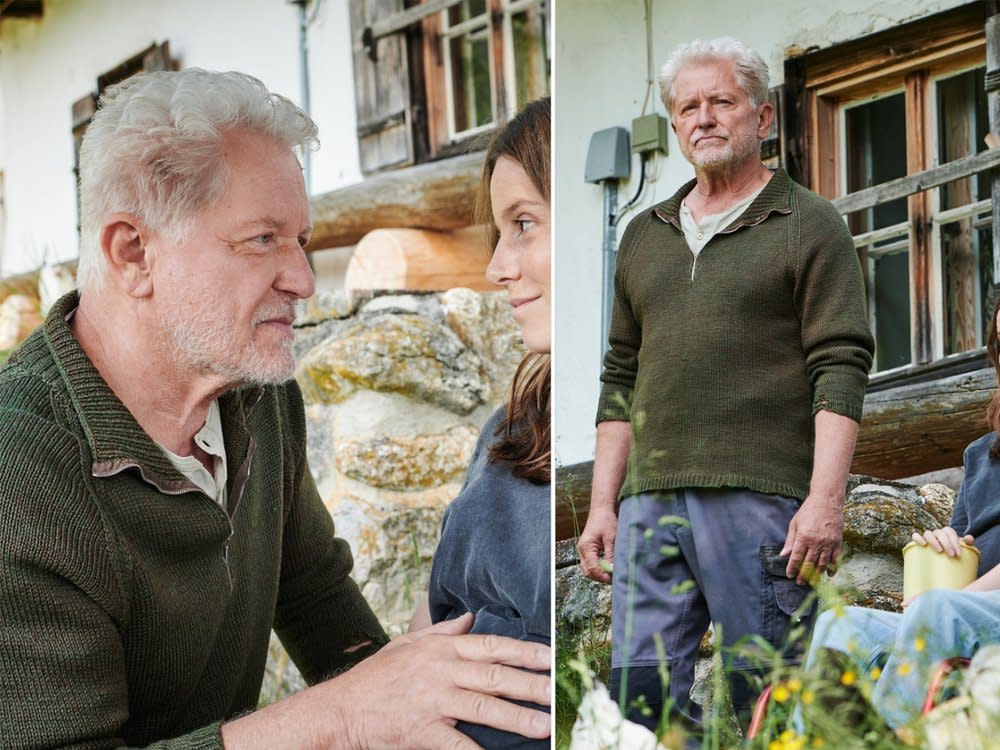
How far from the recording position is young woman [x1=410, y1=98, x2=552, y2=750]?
1.60m

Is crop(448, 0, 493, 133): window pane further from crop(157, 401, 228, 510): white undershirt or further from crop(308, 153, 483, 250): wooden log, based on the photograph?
crop(157, 401, 228, 510): white undershirt

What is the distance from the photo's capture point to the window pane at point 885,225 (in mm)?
1269

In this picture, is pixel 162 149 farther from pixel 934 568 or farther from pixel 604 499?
pixel 934 568

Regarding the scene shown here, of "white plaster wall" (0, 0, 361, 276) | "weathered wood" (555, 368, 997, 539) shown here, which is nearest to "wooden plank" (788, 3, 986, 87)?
"weathered wood" (555, 368, 997, 539)

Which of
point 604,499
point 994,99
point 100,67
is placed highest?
point 100,67

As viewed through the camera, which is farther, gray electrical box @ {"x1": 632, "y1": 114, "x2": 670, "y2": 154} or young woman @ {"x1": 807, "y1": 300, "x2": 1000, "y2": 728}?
gray electrical box @ {"x1": 632, "y1": 114, "x2": 670, "y2": 154}

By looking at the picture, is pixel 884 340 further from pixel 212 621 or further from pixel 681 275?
pixel 212 621

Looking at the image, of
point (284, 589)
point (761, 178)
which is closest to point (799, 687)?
point (761, 178)

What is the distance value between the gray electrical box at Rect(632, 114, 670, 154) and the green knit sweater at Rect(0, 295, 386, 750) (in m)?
0.75

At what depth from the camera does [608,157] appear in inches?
58.4

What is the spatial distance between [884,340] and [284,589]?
1169 millimetres

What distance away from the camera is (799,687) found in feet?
4.17

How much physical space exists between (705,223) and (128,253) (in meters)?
0.84

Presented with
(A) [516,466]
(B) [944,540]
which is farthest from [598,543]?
(B) [944,540]
